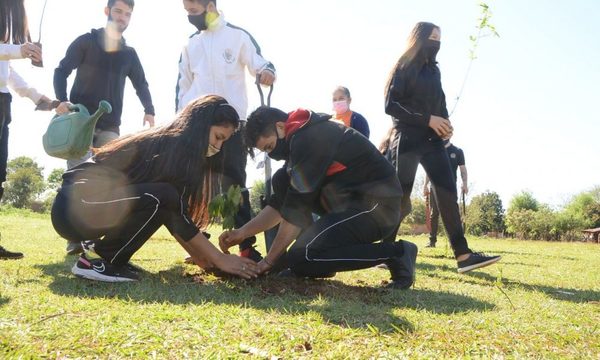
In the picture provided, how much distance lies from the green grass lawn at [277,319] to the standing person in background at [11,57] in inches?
48.5

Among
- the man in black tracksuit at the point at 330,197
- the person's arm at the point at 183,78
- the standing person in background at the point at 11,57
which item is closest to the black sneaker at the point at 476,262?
the man in black tracksuit at the point at 330,197

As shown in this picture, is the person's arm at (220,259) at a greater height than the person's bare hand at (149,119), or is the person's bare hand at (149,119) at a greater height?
the person's bare hand at (149,119)

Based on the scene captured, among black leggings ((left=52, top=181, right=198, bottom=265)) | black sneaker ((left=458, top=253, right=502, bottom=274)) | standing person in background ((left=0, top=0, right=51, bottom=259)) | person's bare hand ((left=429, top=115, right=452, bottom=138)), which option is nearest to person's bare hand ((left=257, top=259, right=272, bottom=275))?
black leggings ((left=52, top=181, right=198, bottom=265))

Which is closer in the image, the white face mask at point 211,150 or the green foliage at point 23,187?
the white face mask at point 211,150

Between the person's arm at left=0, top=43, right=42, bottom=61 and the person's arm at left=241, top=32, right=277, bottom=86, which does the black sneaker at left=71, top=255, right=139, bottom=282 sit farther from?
the person's arm at left=241, top=32, right=277, bottom=86

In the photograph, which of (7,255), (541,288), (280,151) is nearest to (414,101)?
(280,151)

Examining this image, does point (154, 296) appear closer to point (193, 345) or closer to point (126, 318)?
point (126, 318)

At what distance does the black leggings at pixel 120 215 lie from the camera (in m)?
3.20

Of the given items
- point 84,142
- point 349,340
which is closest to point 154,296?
point 349,340

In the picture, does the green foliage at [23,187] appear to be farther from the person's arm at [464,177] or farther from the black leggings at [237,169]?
the black leggings at [237,169]

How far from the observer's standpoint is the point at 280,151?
11.5 ft

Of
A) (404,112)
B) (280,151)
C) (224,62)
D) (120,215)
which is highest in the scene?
(224,62)

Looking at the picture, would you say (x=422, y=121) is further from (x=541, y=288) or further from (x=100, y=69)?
(x=100, y=69)

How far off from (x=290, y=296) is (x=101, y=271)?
1.19 m
